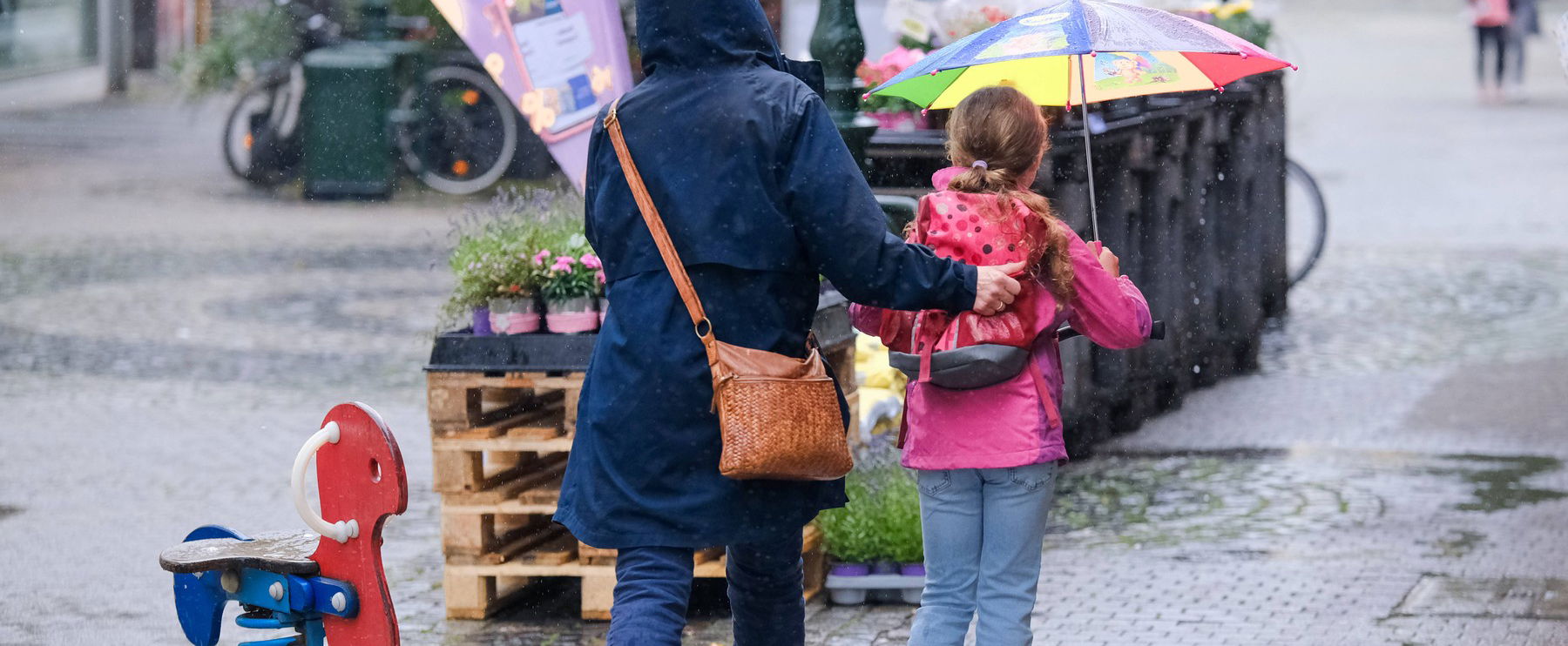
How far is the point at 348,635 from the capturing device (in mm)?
3805

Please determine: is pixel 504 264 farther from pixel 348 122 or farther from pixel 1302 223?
pixel 348 122

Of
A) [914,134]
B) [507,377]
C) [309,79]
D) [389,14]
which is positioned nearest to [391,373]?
[914,134]

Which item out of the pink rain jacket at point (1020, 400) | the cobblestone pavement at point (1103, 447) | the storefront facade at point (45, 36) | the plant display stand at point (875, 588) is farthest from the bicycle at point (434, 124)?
the pink rain jacket at point (1020, 400)

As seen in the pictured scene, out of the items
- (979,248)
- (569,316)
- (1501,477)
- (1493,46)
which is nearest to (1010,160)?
(979,248)

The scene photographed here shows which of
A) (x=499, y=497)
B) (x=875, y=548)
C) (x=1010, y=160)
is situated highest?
(x=1010, y=160)

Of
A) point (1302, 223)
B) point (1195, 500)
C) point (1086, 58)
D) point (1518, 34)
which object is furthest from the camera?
point (1518, 34)

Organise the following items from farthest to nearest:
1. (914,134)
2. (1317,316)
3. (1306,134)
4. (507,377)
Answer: (1306,134) < (1317,316) < (914,134) < (507,377)

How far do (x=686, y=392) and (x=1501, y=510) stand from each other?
148 inches

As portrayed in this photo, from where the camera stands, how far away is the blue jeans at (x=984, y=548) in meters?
3.78

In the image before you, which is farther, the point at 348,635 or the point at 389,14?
the point at 389,14

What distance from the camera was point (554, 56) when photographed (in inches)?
224

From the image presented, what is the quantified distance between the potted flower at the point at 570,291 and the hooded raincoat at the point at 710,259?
1.33 metres

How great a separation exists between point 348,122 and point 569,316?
A: 33.0 ft

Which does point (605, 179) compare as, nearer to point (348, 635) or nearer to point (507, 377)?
point (348, 635)
